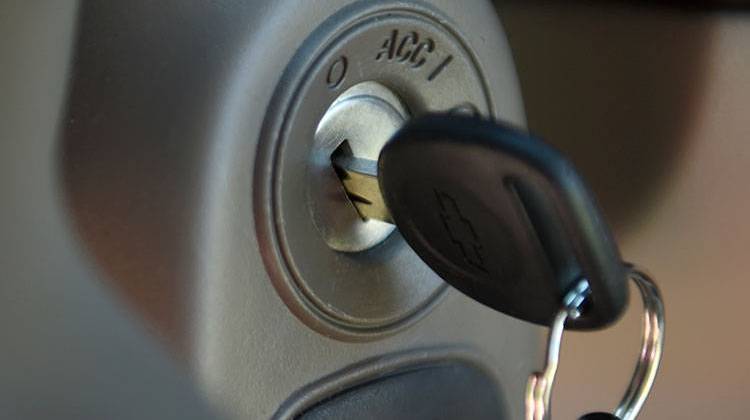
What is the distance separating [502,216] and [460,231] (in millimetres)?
28

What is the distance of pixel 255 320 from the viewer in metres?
0.40

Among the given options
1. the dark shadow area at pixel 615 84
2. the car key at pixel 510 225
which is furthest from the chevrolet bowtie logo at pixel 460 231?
the dark shadow area at pixel 615 84

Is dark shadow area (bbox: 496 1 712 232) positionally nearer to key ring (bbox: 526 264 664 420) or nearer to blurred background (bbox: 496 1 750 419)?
blurred background (bbox: 496 1 750 419)

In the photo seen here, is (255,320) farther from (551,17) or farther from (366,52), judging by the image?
(551,17)

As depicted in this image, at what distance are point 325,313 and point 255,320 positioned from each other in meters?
0.03

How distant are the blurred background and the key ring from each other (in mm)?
298

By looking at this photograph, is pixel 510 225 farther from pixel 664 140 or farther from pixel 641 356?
pixel 664 140

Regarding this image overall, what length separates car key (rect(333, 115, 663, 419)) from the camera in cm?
36

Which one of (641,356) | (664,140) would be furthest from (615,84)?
(641,356)

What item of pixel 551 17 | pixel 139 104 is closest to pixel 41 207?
pixel 139 104

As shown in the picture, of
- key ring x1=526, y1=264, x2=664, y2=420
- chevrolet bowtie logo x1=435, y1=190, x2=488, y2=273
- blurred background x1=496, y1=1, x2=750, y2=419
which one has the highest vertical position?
blurred background x1=496, y1=1, x2=750, y2=419

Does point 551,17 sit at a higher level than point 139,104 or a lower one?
higher

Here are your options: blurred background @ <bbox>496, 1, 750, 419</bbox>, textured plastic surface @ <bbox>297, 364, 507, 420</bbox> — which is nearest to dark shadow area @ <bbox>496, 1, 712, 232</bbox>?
blurred background @ <bbox>496, 1, 750, 419</bbox>

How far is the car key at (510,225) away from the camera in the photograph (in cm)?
36
